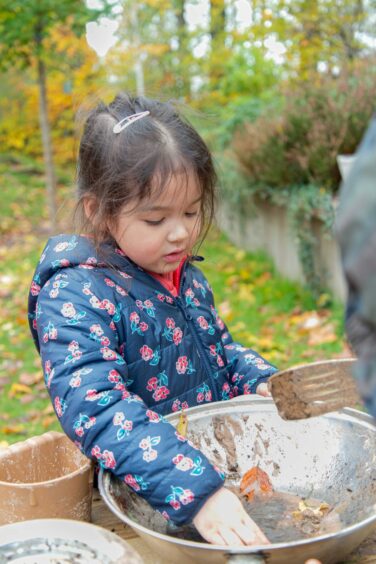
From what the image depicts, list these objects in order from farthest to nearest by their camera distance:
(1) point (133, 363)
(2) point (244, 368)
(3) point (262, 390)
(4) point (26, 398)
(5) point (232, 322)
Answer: (5) point (232, 322) → (4) point (26, 398) → (2) point (244, 368) → (3) point (262, 390) → (1) point (133, 363)

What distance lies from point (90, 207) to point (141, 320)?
0.28 meters

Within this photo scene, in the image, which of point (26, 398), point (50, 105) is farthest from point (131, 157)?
point (50, 105)

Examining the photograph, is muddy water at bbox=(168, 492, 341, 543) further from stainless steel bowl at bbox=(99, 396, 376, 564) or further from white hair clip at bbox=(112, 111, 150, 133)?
white hair clip at bbox=(112, 111, 150, 133)

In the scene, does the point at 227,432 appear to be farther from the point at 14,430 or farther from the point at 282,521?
the point at 14,430

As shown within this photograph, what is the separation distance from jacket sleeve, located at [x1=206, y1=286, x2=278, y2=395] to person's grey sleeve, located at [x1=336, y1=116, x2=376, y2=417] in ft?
3.45

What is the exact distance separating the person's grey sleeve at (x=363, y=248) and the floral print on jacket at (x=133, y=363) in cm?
56

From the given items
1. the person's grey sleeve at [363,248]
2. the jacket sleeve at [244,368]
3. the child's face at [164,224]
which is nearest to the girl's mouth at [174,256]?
the child's face at [164,224]

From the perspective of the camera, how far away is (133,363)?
57.9 inches

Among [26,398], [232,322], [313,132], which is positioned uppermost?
[313,132]

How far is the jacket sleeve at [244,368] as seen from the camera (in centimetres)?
167

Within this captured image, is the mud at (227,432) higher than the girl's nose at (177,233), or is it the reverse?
the girl's nose at (177,233)

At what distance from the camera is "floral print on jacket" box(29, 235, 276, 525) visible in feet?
3.73

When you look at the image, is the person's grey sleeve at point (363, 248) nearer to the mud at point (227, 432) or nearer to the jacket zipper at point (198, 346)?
the mud at point (227, 432)

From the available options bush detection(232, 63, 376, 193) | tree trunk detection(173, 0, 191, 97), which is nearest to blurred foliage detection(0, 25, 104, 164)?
tree trunk detection(173, 0, 191, 97)
